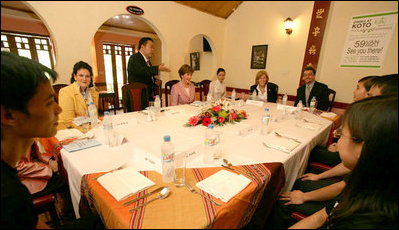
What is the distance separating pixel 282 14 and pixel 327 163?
381 centimetres

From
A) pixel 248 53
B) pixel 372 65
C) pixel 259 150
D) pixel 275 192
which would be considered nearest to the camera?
pixel 275 192

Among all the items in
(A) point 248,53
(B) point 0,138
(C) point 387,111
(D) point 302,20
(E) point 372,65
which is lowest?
(B) point 0,138

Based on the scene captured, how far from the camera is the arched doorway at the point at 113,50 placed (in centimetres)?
586

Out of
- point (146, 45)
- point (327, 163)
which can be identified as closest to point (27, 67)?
point (327, 163)

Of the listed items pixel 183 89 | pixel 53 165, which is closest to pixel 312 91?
pixel 183 89

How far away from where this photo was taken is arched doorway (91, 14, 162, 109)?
5.86m

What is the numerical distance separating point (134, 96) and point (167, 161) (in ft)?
6.60

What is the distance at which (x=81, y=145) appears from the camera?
128cm

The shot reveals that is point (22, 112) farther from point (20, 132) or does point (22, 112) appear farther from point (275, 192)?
point (275, 192)

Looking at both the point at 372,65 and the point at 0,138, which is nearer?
the point at 0,138

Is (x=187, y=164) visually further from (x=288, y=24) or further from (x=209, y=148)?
(x=288, y=24)

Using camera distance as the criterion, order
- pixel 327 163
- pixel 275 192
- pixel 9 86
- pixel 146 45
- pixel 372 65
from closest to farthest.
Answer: pixel 9 86, pixel 275 192, pixel 327 163, pixel 146 45, pixel 372 65

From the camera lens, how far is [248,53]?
4.94 meters

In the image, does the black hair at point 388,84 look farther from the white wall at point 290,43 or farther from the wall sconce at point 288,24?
the wall sconce at point 288,24
